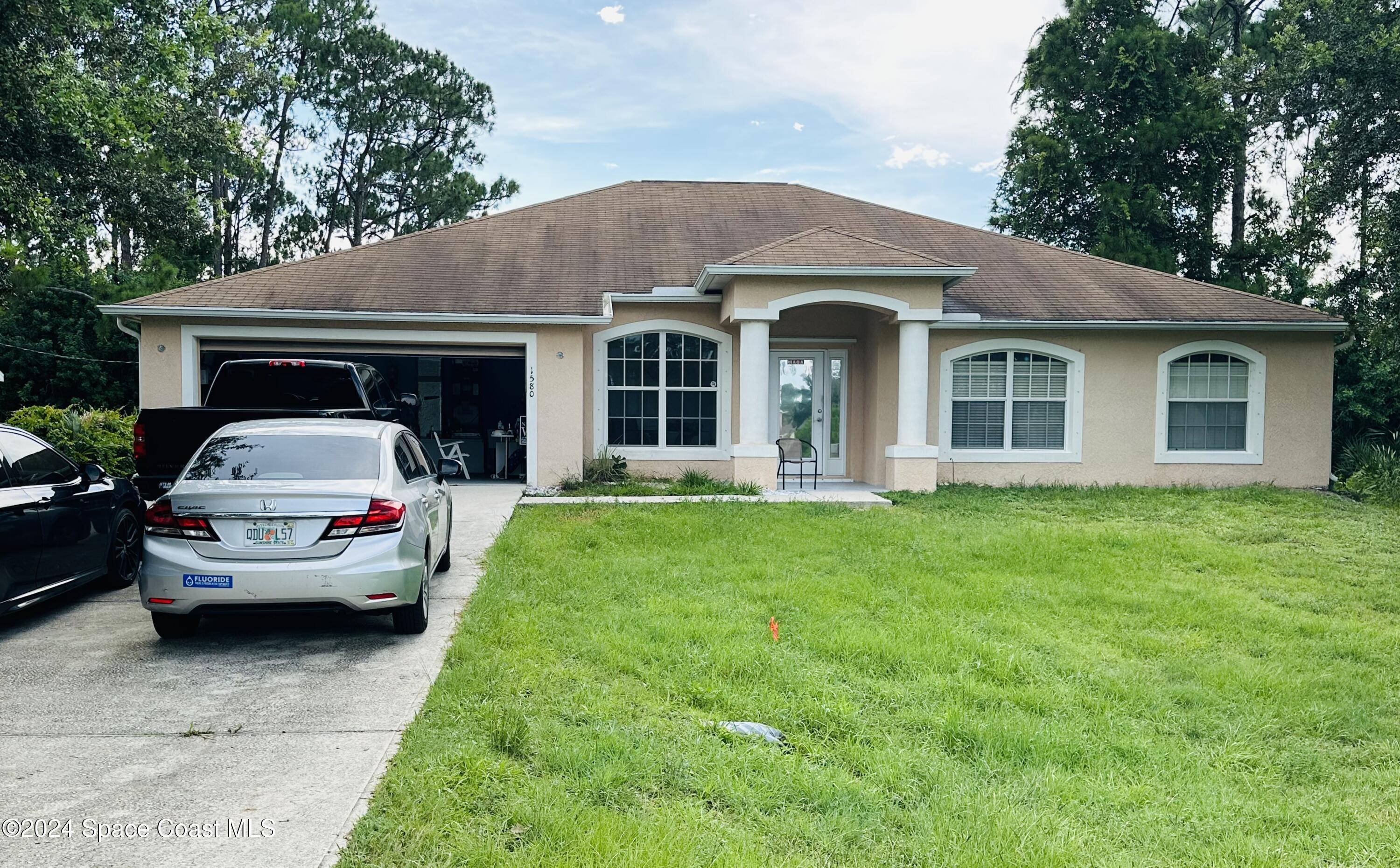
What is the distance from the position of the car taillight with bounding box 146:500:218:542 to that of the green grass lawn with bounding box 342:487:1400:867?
1.71 metres

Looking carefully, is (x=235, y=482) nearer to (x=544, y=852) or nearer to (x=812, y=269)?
(x=544, y=852)

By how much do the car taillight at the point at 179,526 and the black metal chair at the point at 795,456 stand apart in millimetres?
9731

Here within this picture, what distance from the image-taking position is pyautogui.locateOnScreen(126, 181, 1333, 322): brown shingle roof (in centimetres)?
1499

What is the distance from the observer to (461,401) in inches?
753

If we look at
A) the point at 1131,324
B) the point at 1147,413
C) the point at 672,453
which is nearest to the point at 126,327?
the point at 672,453

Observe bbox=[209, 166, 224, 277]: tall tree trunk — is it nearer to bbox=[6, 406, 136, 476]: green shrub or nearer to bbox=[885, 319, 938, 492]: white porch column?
bbox=[6, 406, 136, 476]: green shrub

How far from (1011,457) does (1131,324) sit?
2.89 metres

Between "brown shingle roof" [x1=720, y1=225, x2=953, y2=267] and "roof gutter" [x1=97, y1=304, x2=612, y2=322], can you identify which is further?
"roof gutter" [x1=97, y1=304, x2=612, y2=322]

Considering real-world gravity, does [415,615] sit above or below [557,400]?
below

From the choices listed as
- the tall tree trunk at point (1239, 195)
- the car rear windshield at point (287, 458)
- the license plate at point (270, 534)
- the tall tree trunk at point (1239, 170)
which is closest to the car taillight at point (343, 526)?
the license plate at point (270, 534)

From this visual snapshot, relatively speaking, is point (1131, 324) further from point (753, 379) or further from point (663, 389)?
point (663, 389)

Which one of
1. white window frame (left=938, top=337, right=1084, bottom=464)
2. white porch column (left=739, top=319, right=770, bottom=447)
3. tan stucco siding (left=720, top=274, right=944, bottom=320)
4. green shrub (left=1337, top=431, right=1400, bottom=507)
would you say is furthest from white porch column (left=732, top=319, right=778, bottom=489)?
green shrub (left=1337, top=431, right=1400, bottom=507)

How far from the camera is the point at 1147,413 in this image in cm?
1575

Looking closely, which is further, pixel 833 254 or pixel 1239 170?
pixel 1239 170
